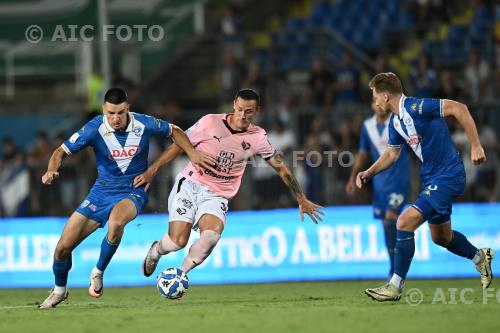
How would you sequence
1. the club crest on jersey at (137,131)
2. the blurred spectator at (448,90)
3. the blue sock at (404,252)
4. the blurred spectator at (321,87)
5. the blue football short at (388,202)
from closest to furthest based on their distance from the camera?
the blue sock at (404,252)
the club crest on jersey at (137,131)
the blue football short at (388,202)
the blurred spectator at (448,90)
the blurred spectator at (321,87)

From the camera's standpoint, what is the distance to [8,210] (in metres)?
20.0

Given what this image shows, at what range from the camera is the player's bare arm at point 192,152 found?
1233 centimetres

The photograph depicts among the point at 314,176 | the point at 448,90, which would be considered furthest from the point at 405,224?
the point at 448,90

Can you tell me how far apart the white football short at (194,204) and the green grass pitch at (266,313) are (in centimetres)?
102

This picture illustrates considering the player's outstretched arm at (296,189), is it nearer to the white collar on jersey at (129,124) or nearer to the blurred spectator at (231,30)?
the white collar on jersey at (129,124)

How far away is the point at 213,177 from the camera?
12664 mm

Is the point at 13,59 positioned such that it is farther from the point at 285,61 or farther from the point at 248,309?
the point at 248,309

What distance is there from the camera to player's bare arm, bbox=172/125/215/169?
485 inches

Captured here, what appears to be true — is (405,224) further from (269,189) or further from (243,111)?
(269,189)

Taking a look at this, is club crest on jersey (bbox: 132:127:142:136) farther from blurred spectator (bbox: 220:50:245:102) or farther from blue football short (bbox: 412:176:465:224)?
blurred spectator (bbox: 220:50:245:102)

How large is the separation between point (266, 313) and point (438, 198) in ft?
8.26

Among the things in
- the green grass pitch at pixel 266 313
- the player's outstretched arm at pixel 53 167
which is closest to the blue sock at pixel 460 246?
the green grass pitch at pixel 266 313

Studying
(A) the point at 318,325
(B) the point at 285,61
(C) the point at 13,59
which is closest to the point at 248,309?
(A) the point at 318,325

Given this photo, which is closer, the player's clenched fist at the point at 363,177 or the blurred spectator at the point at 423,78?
the player's clenched fist at the point at 363,177
